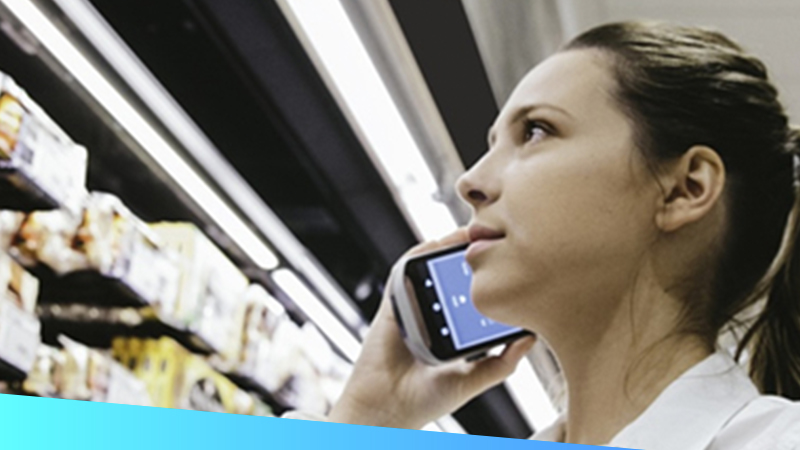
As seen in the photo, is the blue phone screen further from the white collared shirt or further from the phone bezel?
the white collared shirt

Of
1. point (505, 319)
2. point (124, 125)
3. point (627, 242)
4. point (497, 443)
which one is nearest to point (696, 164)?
point (627, 242)

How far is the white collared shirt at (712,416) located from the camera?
72 cm

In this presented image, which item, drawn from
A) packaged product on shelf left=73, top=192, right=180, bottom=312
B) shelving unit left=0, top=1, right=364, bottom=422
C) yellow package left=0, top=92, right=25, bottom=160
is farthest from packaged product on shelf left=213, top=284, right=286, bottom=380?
yellow package left=0, top=92, right=25, bottom=160

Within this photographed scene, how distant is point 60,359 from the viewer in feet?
3.17

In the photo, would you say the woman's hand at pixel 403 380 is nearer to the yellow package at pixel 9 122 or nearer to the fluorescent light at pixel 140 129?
the fluorescent light at pixel 140 129

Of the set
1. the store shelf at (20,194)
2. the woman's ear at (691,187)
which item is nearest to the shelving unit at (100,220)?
the store shelf at (20,194)

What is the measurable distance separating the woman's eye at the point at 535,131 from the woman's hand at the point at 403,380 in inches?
8.8

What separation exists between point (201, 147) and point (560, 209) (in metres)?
0.48

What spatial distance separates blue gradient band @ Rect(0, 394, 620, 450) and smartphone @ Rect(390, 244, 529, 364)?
378 millimetres

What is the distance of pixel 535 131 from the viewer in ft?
2.88

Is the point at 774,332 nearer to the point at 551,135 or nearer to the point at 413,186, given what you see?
the point at 551,135

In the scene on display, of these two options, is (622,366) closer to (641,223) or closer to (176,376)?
(641,223)

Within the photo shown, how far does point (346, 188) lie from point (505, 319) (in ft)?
1.92

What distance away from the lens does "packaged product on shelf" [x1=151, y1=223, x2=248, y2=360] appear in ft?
3.82
